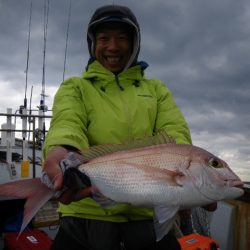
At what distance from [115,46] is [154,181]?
117cm

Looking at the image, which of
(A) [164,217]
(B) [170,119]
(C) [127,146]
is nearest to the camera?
(A) [164,217]

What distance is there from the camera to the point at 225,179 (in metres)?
2.19

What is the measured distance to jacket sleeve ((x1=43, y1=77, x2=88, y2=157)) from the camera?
7.87 feet

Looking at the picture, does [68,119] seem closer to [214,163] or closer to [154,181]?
[154,181]

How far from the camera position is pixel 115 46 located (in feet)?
9.50

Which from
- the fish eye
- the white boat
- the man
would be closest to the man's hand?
the man

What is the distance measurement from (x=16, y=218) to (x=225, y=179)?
19.8ft

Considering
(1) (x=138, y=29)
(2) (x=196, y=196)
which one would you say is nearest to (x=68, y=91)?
(1) (x=138, y=29)

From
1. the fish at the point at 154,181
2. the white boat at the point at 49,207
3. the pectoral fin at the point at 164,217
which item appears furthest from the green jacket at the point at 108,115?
the white boat at the point at 49,207

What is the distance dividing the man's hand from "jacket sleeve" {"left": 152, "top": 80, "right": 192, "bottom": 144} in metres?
0.80

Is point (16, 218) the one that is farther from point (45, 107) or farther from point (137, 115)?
point (137, 115)

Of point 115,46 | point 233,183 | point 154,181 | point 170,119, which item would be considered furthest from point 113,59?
point 233,183

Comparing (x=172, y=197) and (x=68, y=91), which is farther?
A: (x=68, y=91)

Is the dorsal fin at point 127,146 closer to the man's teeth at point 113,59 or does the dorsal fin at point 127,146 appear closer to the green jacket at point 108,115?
the green jacket at point 108,115
